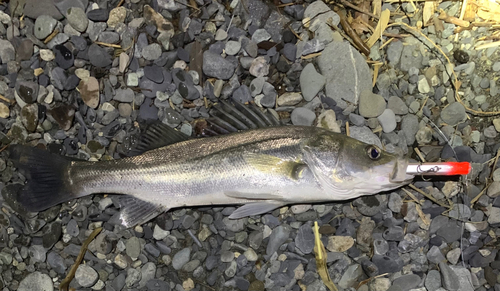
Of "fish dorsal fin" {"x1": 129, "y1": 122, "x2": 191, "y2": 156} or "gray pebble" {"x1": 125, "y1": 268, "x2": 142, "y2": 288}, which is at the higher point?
"fish dorsal fin" {"x1": 129, "y1": 122, "x2": 191, "y2": 156}

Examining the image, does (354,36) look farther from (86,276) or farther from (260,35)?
(86,276)

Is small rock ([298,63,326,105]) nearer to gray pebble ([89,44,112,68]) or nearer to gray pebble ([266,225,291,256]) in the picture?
gray pebble ([266,225,291,256])

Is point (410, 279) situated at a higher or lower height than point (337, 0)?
lower

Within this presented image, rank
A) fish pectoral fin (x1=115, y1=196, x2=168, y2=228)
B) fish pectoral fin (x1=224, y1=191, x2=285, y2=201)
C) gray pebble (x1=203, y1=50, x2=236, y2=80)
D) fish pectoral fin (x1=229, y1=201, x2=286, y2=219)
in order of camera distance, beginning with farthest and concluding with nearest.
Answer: gray pebble (x1=203, y1=50, x2=236, y2=80), fish pectoral fin (x1=115, y1=196, x2=168, y2=228), fish pectoral fin (x1=229, y1=201, x2=286, y2=219), fish pectoral fin (x1=224, y1=191, x2=285, y2=201)

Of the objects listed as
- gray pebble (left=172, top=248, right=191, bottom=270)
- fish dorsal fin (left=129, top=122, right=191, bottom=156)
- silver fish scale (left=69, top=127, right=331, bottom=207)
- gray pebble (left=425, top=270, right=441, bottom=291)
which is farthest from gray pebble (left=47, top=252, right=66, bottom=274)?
gray pebble (left=425, top=270, right=441, bottom=291)

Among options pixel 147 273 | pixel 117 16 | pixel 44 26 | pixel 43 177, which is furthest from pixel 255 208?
pixel 44 26

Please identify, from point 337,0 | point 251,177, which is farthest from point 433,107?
point 251,177

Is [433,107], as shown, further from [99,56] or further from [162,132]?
[99,56]
